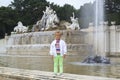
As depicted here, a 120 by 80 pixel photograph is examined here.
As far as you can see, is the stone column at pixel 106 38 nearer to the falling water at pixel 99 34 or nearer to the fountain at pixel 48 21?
the falling water at pixel 99 34

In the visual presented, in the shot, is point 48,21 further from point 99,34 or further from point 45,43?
point 99,34

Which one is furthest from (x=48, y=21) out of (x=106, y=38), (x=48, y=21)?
(x=106, y=38)

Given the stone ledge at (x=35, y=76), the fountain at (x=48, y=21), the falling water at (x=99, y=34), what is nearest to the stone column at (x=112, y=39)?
the falling water at (x=99, y=34)

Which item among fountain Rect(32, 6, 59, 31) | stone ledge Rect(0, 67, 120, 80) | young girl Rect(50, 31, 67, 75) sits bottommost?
stone ledge Rect(0, 67, 120, 80)

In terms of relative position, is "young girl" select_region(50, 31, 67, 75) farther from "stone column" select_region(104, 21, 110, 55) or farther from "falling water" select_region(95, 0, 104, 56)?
"stone column" select_region(104, 21, 110, 55)

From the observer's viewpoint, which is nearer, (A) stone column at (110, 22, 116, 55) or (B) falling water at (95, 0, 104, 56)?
(B) falling water at (95, 0, 104, 56)

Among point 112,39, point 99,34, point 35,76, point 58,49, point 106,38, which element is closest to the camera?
point 58,49

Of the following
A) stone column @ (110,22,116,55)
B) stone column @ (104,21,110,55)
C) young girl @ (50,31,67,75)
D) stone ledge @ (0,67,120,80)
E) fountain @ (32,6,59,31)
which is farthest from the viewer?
fountain @ (32,6,59,31)

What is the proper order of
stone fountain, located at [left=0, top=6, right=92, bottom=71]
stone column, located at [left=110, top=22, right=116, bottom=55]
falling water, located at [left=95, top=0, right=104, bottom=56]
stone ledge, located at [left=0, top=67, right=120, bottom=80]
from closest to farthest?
1. stone ledge, located at [left=0, top=67, right=120, bottom=80]
2. stone fountain, located at [left=0, top=6, right=92, bottom=71]
3. falling water, located at [left=95, top=0, right=104, bottom=56]
4. stone column, located at [left=110, top=22, right=116, bottom=55]

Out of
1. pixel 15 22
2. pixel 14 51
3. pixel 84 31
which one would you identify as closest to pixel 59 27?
pixel 84 31

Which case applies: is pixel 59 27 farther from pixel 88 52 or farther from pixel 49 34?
pixel 88 52

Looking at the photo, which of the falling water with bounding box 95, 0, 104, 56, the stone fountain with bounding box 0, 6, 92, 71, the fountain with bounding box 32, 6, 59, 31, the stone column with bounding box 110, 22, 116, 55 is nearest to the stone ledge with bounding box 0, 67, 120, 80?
the stone fountain with bounding box 0, 6, 92, 71

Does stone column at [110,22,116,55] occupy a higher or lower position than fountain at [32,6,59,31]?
lower

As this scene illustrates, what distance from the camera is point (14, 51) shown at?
40781mm
